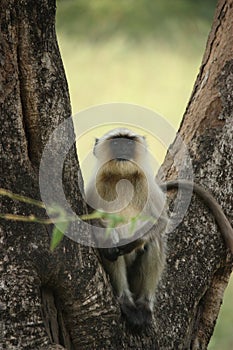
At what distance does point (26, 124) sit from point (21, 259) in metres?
0.44

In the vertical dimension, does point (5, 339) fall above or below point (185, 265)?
below

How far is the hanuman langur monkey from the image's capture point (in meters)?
3.30

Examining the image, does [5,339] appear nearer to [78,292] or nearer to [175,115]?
[78,292]

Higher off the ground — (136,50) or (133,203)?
(136,50)

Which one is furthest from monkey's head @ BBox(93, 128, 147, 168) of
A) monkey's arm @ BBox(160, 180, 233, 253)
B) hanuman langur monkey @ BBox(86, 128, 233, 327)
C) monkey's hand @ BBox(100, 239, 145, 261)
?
monkey's hand @ BBox(100, 239, 145, 261)

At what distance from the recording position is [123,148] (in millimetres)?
3480

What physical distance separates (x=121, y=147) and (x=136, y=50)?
336cm

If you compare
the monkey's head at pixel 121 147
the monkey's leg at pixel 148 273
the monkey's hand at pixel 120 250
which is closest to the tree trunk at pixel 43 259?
the monkey's leg at pixel 148 273

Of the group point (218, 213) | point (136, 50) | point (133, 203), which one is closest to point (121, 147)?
point (133, 203)

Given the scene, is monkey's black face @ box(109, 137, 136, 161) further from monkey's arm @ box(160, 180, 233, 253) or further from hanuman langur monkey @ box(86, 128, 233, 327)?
monkey's arm @ box(160, 180, 233, 253)

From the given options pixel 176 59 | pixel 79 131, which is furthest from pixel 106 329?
pixel 176 59

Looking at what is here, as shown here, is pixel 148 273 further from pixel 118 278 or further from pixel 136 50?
pixel 136 50

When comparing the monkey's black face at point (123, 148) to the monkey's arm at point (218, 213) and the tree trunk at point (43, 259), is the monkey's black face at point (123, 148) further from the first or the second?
the tree trunk at point (43, 259)

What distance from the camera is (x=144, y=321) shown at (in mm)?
3076
